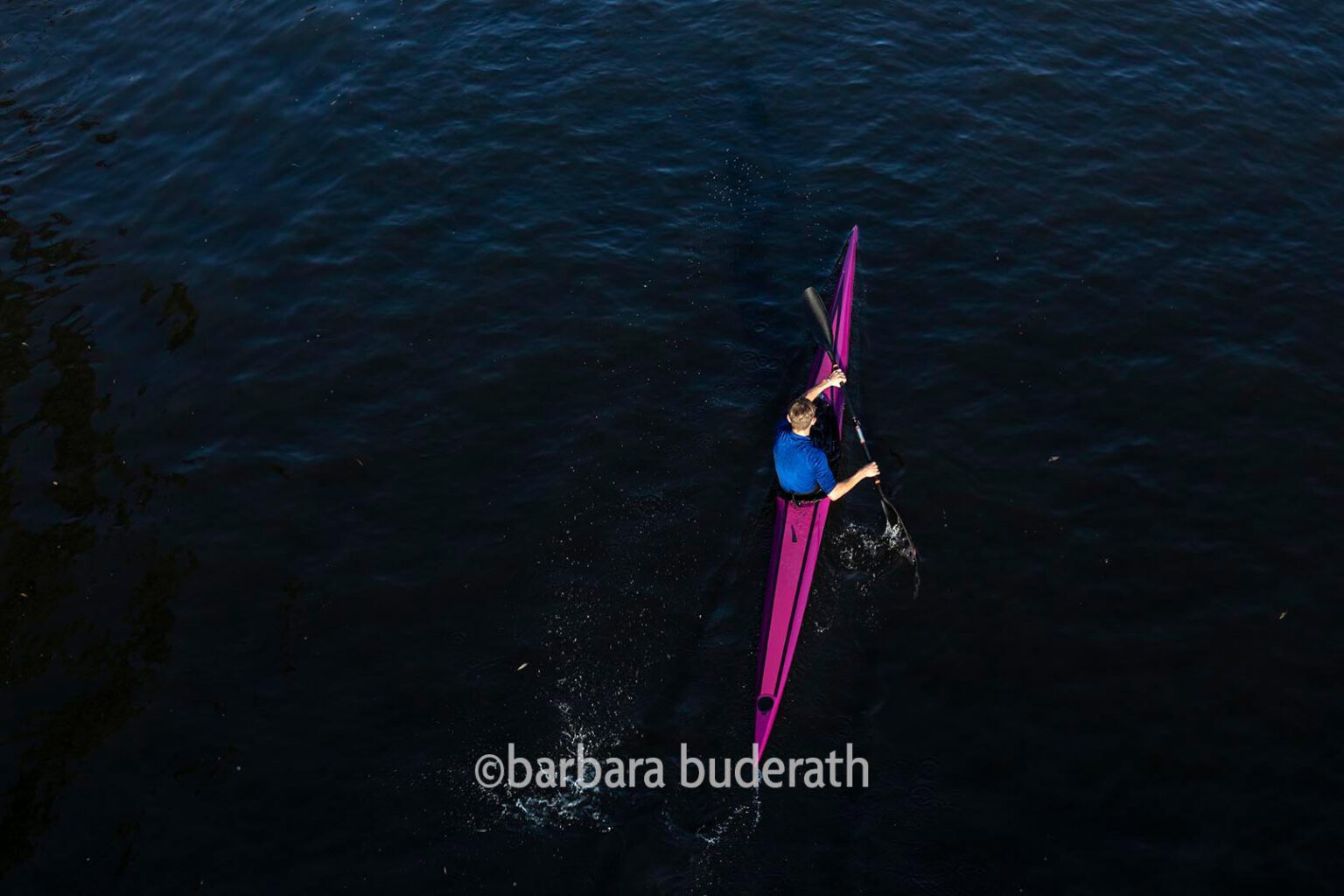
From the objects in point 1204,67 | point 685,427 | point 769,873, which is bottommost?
point 769,873

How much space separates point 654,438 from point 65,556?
26.3 feet

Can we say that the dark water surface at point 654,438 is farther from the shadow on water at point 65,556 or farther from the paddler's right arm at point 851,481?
the paddler's right arm at point 851,481

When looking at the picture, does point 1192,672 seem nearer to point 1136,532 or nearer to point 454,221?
point 1136,532

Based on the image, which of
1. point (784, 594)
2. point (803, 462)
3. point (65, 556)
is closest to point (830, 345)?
point (803, 462)

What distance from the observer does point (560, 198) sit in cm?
1844

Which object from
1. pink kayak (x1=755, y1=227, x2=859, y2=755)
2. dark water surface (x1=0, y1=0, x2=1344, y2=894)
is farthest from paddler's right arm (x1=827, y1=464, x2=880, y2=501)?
dark water surface (x1=0, y1=0, x2=1344, y2=894)

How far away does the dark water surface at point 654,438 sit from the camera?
10.5m

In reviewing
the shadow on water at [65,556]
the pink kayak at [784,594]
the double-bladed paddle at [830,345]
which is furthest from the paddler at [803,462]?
the shadow on water at [65,556]

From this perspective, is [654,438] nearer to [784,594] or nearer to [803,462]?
[803,462]

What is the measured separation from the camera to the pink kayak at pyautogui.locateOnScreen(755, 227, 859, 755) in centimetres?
1105

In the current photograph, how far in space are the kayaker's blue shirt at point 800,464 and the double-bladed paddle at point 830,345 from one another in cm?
124

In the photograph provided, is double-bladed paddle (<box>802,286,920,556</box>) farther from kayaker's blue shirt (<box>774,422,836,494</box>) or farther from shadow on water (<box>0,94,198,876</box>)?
shadow on water (<box>0,94,198,876</box>)

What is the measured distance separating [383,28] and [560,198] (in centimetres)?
767

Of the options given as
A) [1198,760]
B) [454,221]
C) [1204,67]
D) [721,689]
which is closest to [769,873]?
[721,689]
